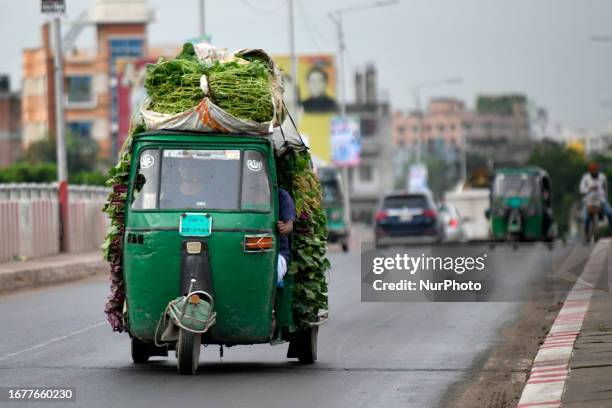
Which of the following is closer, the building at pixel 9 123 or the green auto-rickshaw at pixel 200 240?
the green auto-rickshaw at pixel 200 240

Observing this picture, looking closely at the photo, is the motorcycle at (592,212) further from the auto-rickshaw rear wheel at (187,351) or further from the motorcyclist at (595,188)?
the auto-rickshaw rear wheel at (187,351)

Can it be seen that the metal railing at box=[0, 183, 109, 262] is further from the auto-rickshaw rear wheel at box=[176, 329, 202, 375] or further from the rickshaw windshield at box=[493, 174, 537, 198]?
the auto-rickshaw rear wheel at box=[176, 329, 202, 375]

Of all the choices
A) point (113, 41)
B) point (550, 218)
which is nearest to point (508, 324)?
point (550, 218)

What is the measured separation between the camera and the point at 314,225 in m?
14.4

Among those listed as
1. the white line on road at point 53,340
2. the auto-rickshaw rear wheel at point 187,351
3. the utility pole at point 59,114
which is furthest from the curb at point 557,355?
the utility pole at point 59,114

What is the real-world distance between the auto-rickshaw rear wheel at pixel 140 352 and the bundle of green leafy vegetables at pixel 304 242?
1.48m

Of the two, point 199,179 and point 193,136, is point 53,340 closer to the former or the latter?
point 199,179

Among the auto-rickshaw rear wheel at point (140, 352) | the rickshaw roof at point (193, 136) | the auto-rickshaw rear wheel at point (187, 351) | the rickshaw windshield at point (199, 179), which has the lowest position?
the auto-rickshaw rear wheel at point (140, 352)

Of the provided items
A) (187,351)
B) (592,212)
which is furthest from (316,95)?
(187,351)

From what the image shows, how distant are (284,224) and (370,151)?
158m

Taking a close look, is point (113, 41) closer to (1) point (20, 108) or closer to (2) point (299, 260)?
(1) point (20, 108)

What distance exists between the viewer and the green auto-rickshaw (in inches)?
507

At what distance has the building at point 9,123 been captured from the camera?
143000mm

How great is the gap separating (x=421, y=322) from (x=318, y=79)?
12661 centimetres
